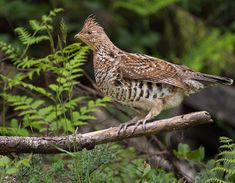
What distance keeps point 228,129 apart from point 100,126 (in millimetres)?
2653

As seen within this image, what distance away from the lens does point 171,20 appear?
10742mm

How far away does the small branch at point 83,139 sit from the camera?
4.82 m

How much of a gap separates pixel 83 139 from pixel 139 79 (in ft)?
3.80

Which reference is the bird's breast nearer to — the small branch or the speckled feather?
the speckled feather

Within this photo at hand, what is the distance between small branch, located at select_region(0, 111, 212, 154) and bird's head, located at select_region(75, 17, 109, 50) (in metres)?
1.35

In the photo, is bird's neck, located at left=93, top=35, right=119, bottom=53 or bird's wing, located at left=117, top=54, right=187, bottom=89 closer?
bird's wing, located at left=117, top=54, right=187, bottom=89

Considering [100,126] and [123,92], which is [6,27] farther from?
[123,92]

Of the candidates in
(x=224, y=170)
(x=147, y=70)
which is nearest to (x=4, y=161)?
(x=224, y=170)

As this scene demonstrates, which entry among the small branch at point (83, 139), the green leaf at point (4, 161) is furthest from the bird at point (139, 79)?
the green leaf at point (4, 161)

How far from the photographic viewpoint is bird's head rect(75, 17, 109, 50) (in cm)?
629

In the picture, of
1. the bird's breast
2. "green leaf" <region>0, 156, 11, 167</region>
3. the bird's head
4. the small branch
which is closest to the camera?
"green leaf" <region>0, 156, 11, 167</region>

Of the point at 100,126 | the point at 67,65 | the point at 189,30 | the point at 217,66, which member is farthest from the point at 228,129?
the point at 67,65

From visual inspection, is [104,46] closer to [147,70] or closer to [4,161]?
[147,70]

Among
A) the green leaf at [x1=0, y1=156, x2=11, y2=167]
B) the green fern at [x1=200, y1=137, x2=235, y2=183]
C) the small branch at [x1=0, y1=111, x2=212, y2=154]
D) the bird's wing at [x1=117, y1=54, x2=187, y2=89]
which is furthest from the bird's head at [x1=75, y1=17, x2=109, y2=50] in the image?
the green leaf at [x1=0, y1=156, x2=11, y2=167]
